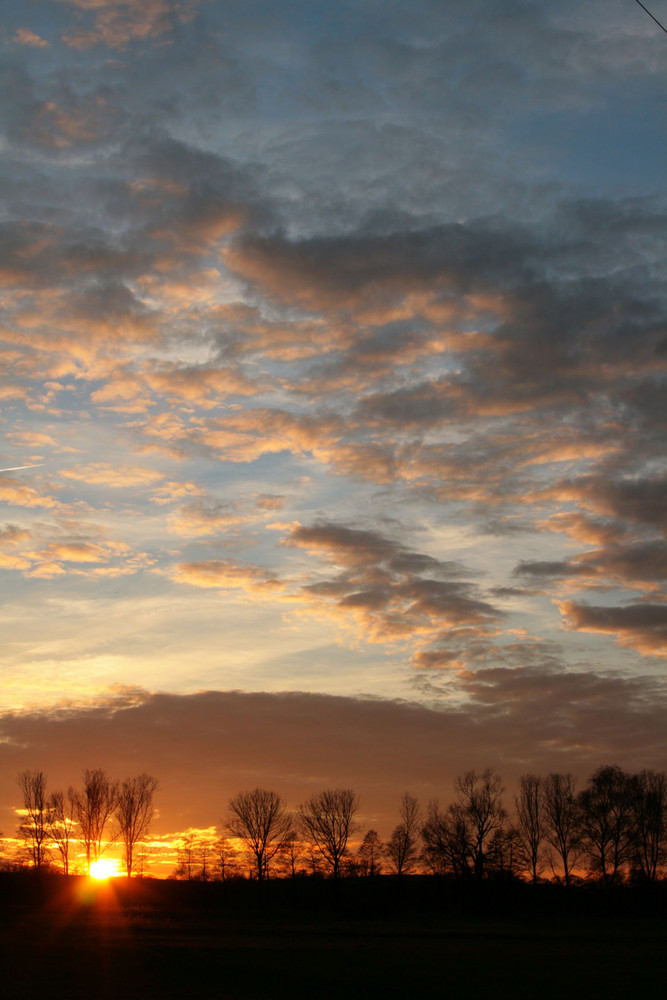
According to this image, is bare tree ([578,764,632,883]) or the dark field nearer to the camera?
the dark field

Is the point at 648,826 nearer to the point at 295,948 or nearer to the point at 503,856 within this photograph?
the point at 503,856

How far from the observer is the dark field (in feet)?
132

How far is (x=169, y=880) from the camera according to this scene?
400 ft

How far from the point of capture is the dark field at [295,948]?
40.3 metres

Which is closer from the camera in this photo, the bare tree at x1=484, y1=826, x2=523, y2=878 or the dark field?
the dark field

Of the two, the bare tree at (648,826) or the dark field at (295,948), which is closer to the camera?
the dark field at (295,948)

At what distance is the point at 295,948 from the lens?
181 feet

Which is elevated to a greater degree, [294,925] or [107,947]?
[107,947]

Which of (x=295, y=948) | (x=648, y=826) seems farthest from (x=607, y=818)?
(x=295, y=948)

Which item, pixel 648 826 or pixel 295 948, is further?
pixel 648 826

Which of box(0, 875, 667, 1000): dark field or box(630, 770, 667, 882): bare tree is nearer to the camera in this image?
box(0, 875, 667, 1000): dark field

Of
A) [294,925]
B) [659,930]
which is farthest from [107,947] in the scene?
[659,930]

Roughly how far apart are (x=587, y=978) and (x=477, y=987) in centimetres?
685

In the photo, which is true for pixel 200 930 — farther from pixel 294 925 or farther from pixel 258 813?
pixel 258 813
